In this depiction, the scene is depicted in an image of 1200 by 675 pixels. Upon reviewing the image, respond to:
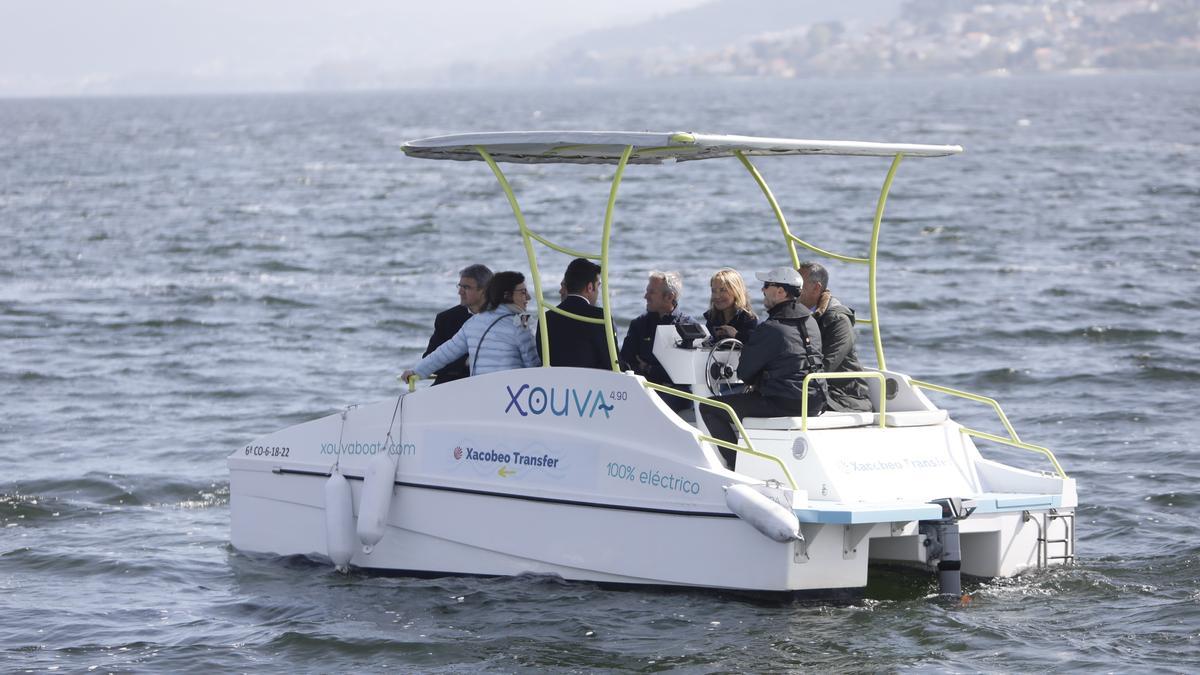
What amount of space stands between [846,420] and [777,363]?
55cm

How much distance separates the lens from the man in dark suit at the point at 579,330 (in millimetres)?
9641

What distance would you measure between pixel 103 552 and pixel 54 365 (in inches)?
323

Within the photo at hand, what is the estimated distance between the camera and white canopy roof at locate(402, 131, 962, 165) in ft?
Answer: 28.7

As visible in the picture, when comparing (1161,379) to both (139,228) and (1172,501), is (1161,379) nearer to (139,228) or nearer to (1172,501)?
(1172,501)

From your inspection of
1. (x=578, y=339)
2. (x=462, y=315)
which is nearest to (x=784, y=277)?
(x=578, y=339)

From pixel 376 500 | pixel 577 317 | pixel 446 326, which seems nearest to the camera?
pixel 577 317

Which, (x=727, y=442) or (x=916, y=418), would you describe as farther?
(x=916, y=418)

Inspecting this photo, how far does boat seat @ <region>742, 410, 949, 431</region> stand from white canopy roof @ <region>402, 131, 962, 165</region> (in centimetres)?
152

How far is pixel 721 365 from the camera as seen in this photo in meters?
9.55

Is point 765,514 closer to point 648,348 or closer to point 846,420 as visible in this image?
point 846,420

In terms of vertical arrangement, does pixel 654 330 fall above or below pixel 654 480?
above

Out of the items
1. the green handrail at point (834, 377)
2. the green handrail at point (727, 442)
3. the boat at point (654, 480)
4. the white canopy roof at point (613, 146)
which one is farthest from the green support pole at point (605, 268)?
the green handrail at point (834, 377)

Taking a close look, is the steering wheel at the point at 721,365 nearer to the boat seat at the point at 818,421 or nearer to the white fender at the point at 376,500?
the boat seat at the point at 818,421

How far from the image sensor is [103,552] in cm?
1156
